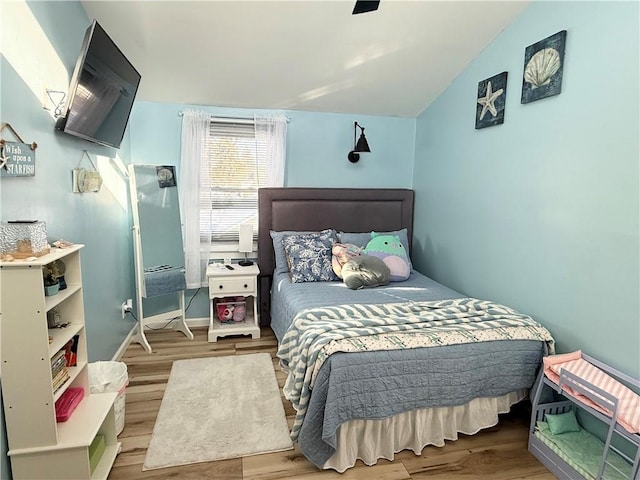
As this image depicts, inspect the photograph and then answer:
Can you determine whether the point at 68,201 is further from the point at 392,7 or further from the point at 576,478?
the point at 576,478

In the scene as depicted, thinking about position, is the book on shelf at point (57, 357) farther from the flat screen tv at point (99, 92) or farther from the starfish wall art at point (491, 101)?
the starfish wall art at point (491, 101)

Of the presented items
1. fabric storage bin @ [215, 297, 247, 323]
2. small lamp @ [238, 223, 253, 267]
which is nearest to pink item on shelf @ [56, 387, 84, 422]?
fabric storage bin @ [215, 297, 247, 323]

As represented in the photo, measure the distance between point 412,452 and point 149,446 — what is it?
4.76 ft

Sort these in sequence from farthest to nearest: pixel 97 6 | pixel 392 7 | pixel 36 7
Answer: pixel 392 7
pixel 97 6
pixel 36 7

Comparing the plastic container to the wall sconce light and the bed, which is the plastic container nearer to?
the bed

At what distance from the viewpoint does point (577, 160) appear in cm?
221

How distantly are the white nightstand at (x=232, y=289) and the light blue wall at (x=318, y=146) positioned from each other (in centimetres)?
39

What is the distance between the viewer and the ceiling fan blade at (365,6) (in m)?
2.38

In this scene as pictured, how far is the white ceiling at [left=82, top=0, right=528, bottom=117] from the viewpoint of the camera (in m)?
2.47

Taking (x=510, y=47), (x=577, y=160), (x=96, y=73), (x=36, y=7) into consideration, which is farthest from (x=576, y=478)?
(x=36, y=7)

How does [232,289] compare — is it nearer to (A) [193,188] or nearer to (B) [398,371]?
(A) [193,188]

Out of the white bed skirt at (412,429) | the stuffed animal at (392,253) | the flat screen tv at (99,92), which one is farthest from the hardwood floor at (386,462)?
the flat screen tv at (99,92)

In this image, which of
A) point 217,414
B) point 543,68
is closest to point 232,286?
point 217,414

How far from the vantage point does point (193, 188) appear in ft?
11.6
